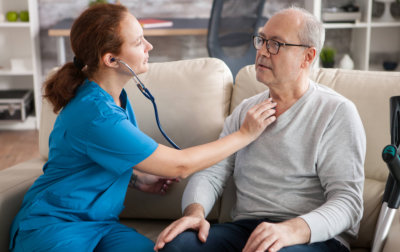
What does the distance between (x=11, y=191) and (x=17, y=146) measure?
2.40 m

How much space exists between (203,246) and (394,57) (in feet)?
12.3

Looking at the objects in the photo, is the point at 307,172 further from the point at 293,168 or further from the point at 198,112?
the point at 198,112

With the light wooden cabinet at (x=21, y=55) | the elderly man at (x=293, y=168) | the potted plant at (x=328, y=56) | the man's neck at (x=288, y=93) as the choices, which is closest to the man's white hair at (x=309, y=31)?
the elderly man at (x=293, y=168)

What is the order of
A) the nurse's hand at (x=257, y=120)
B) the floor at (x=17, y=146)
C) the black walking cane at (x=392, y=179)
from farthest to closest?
the floor at (x=17, y=146)
the nurse's hand at (x=257, y=120)
the black walking cane at (x=392, y=179)

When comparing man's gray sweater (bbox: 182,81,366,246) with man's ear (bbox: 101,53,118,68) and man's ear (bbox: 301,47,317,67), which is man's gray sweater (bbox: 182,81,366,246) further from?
man's ear (bbox: 101,53,118,68)

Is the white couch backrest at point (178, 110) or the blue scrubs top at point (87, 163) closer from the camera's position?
the blue scrubs top at point (87, 163)

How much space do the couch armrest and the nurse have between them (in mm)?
66

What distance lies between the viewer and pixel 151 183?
5.74ft

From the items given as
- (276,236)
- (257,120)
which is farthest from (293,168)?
(276,236)

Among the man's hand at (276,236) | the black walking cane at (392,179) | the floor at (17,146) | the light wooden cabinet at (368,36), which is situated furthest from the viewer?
the light wooden cabinet at (368,36)

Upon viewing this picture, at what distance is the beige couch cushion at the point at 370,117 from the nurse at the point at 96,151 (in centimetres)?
34

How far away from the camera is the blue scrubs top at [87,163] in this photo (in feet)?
4.38

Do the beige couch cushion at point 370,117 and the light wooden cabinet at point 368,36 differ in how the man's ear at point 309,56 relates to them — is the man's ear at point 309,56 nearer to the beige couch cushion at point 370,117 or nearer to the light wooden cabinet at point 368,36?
the beige couch cushion at point 370,117

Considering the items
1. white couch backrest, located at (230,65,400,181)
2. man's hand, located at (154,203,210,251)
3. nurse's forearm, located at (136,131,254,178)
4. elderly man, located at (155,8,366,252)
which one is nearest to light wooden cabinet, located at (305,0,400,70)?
white couch backrest, located at (230,65,400,181)
